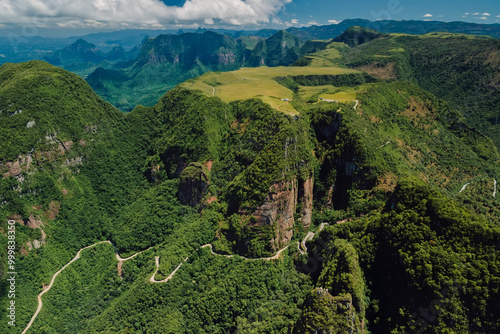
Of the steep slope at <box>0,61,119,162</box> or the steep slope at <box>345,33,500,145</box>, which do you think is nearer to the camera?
the steep slope at <box>0,61,119,162</box>

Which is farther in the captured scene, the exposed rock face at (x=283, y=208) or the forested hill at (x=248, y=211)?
the exposed rock face at (x=283, y=208)

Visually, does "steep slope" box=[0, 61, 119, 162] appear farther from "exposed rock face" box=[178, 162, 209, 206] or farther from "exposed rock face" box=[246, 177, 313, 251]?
"exposed rock face" box=[246, 177, 313, 251]

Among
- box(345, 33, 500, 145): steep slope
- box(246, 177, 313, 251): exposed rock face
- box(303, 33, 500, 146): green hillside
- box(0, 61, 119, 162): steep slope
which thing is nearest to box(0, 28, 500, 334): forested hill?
box(246, 177, 313, 251): exposed rock face

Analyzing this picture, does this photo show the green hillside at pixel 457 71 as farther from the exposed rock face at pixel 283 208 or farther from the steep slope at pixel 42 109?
the steep slope at pixel 42 109

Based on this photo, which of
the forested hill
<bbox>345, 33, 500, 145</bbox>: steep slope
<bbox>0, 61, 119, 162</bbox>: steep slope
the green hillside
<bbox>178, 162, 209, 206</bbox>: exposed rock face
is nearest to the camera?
the forested hill

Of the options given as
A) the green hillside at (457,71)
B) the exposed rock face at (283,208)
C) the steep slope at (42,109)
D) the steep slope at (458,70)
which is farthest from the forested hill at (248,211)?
the steep slope at (458,70)

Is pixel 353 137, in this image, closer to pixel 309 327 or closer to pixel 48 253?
pixel 309 327
